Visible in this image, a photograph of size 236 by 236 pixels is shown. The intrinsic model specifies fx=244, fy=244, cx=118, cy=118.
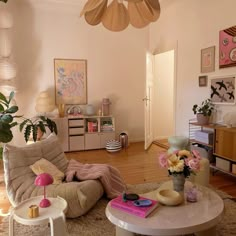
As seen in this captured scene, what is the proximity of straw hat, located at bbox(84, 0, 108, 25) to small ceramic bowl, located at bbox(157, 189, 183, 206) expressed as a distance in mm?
1650

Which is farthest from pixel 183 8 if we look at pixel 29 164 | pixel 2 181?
pixel 2 181

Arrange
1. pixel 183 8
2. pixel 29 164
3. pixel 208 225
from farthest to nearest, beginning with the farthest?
pixel 183 8 < pixel 29 164 < pixel 208 225

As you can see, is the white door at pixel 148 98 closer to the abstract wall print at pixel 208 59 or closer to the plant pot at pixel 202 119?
the abstract wall print at pixel 208 59

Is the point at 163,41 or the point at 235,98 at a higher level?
the point at 163,41

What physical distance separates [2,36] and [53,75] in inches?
47.0

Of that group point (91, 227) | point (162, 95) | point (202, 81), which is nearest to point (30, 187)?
point (91, 227)

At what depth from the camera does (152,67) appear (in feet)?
18.0

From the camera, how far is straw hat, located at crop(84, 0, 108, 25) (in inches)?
84.4

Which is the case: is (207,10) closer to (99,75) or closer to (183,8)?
(183,8)

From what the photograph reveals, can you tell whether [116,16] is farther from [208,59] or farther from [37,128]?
[37,128]

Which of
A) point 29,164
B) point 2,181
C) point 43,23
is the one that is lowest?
point 2,181

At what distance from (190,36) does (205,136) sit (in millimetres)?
1903

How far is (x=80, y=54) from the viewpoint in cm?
539

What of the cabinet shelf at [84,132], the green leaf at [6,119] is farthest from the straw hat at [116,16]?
the cabinet shelf at [84,132]
